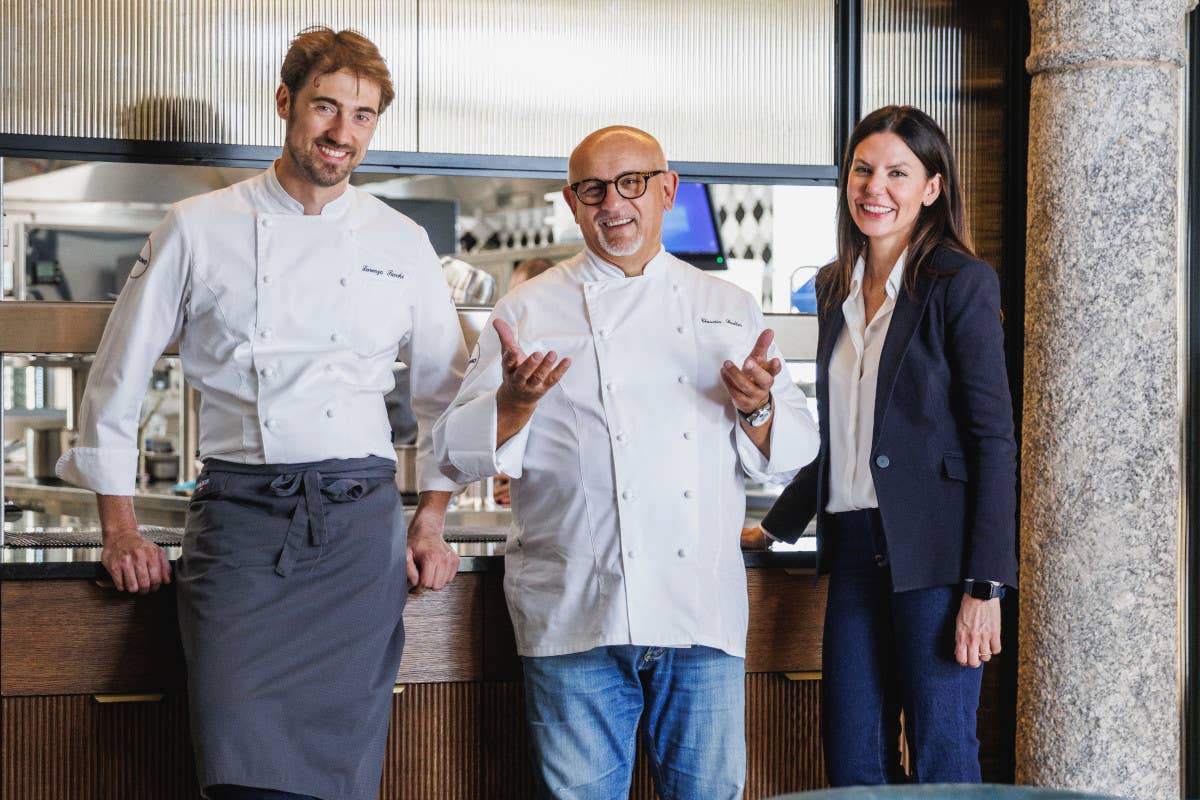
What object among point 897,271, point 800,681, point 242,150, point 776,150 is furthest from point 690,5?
point 800,681

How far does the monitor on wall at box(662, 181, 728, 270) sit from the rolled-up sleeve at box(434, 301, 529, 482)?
2.03 meters

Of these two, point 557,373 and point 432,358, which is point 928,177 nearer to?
point 557,373

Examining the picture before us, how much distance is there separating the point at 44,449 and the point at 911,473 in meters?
4.18

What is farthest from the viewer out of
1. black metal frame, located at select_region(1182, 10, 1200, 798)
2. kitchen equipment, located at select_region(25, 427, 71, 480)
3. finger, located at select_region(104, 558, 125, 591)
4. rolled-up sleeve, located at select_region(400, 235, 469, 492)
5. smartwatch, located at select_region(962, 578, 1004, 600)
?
kitchen equipment, located at select_region(25, 427, 71, 480)

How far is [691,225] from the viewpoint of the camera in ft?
13.4

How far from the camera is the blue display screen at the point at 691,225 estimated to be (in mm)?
4047

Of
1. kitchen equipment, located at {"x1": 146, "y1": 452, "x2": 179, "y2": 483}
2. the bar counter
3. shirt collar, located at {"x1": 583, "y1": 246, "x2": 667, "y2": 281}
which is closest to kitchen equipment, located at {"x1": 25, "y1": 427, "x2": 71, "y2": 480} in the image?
kitchen equipment, located at {"x1": 146, "y1": 452, "x2": 179, "y2": 483}

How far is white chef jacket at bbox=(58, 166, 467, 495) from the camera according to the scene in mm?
2051

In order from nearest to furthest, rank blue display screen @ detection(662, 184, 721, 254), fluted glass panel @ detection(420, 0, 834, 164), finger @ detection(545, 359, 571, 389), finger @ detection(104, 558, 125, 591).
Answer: finger @ detection(545, 359, 571, 389)
finger @ detection(104, 558, 125, 591)
fluted glass panel @ detection(420, 0, 834, 164)
blue display screen @ detection(662, 184, 721, 254)

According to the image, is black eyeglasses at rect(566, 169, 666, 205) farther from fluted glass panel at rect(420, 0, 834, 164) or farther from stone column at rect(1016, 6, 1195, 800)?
fluted glass panel at rect(420, 0, 834, 164)

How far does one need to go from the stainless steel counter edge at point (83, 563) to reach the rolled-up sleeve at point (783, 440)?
1.42 ft

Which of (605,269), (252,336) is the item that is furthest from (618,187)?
(252,336)

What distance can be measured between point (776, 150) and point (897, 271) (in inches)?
48.7

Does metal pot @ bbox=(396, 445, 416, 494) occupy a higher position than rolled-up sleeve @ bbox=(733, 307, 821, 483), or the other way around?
rolled-up sleeve @ bbox=(733, 307, 821, 483)
